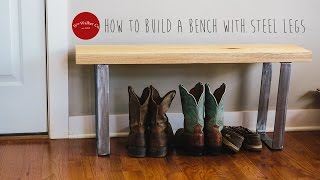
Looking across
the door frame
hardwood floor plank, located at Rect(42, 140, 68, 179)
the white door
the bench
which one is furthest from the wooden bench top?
hardwood floor plank, located at Rect(42, 140, 68, 179)

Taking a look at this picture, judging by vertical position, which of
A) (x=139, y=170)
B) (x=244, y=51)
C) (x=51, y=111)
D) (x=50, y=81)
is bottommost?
(x=139, y=170)

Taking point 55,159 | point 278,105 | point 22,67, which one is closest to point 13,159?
point 55,159

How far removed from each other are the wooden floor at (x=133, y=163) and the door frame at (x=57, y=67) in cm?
9

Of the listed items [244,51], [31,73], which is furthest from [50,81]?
[244,51]

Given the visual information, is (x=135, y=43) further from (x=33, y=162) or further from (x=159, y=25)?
(x=33, y=162)

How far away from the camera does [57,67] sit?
2473 millimetres

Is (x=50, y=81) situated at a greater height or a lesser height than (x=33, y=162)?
greater

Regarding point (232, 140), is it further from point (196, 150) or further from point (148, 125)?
point (148, 125)

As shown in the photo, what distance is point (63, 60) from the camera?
246 cm

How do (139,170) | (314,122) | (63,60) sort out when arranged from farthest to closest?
(314,122) < (63,60) < (139,170)

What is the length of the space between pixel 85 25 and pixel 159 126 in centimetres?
62

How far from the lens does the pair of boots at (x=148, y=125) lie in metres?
2.30

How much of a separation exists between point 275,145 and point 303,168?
23 cm

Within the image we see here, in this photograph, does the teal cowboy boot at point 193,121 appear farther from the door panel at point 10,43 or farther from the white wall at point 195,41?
the door panel at point 10,43
